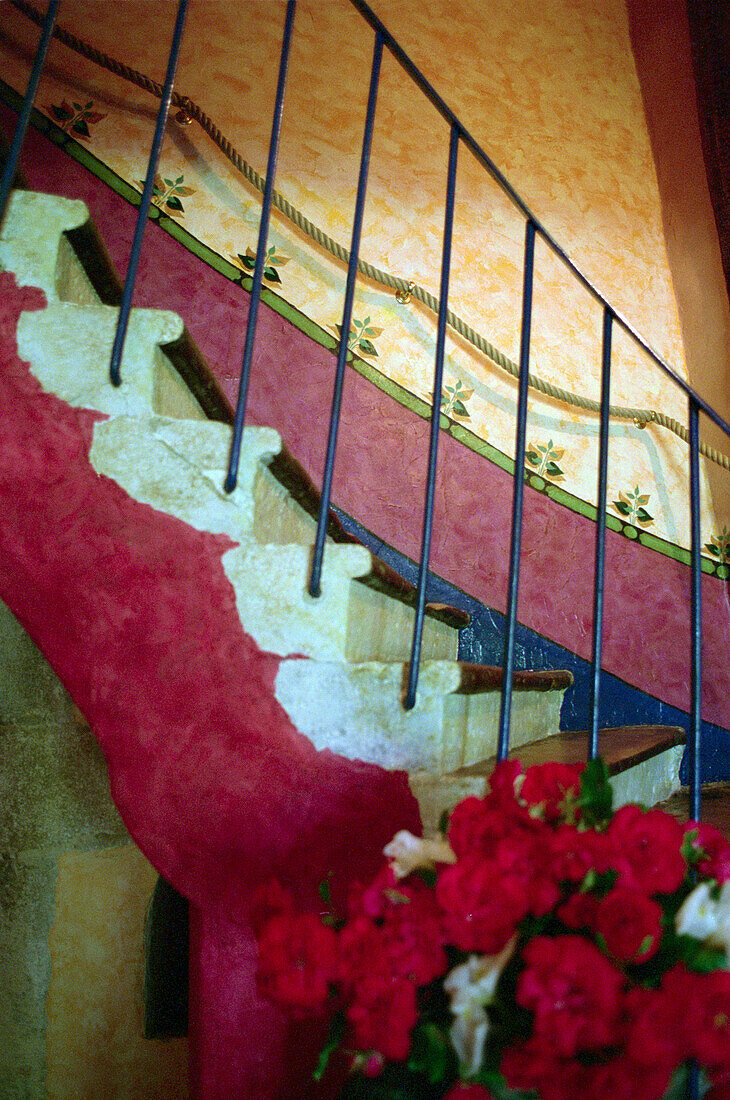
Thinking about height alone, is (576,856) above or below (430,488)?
below

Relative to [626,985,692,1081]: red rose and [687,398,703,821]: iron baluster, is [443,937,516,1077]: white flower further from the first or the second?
[687,398,703,821]: iron baluster

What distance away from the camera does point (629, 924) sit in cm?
68

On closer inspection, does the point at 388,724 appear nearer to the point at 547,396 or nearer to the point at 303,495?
the point at 303,495

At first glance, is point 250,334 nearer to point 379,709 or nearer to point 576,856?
point 379,709

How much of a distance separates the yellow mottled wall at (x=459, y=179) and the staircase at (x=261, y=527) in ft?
3.83

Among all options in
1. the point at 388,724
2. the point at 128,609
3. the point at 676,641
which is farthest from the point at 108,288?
the point at 676,641

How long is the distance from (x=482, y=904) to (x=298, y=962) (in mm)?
206

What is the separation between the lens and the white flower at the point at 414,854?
2.70 ft

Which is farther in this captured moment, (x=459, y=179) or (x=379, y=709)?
(x=459, y=179)

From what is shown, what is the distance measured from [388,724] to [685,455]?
Answer: 1.82 metres

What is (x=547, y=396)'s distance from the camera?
8.10 ft

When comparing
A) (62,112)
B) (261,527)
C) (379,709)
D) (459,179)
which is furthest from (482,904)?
(62,112)

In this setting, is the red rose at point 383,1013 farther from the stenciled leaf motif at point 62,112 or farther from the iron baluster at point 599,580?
the stenciled leaf motif at point 62,112

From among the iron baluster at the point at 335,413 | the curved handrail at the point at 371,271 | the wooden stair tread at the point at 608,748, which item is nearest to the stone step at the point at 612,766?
the wooden stair tread at the point at 608,748
